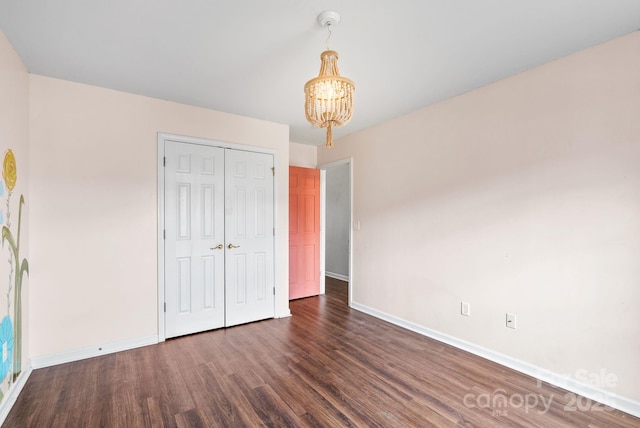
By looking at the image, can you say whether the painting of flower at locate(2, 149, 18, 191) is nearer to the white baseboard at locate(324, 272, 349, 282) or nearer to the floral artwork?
the floral artwork

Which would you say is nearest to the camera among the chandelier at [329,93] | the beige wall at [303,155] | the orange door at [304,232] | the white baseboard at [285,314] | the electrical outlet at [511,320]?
the chandelier at [329,93]

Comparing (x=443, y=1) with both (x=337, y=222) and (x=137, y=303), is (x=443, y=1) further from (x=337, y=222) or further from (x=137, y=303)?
(x=337, y=222)

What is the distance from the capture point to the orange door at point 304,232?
179 inches

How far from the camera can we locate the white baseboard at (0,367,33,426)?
6.22 ft

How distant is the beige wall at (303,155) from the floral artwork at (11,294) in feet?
10.2

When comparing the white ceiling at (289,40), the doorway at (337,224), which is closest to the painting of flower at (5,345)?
the white ceiling at (289,40)

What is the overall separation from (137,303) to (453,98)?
3683 millimetres

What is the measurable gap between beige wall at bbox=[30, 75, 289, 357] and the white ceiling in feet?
0.94

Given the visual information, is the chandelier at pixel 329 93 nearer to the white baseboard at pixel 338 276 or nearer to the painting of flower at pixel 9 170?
the painting of flower at pixel 9 170

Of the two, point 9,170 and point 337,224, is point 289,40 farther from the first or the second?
point 337,224

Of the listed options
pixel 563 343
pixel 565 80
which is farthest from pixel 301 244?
pixel 565 80

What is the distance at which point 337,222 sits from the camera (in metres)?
6.24

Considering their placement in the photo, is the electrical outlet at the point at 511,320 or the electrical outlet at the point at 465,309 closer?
the electrical outlet at the point at 511,320

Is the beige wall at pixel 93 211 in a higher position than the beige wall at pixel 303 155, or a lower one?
lower
